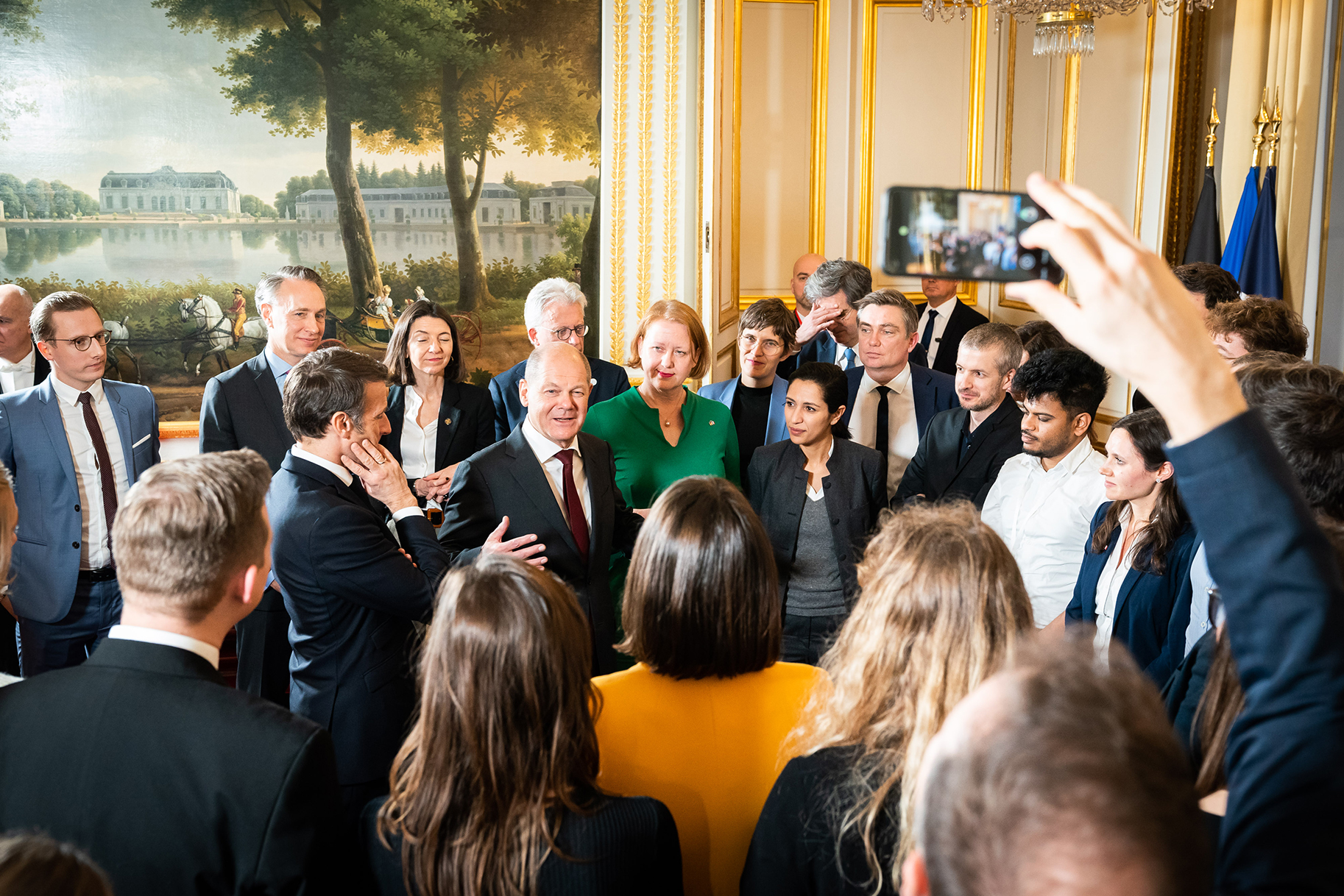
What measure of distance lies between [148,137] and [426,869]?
5.64m

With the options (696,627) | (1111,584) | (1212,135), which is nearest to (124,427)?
(696,627)

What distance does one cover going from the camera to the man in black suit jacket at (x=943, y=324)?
650 cm

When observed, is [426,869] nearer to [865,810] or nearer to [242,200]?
[865,810]

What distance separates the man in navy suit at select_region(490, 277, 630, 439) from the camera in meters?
4.30

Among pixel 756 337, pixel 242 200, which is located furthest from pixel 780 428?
pixel 242 200

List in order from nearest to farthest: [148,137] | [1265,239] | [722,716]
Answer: [722,716] → [1265,239] → [148,137]

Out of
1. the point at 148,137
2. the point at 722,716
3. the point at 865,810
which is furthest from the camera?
the point at 148,137

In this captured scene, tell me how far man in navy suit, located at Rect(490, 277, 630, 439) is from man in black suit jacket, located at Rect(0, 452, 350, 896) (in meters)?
2.78

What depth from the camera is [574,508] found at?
10.00 ft

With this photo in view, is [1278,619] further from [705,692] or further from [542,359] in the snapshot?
[542,359]

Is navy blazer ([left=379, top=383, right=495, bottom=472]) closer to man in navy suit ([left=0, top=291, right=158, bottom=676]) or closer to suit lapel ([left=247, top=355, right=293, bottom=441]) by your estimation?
suit lapel ([left=247, top=355, right=293, bottom=441])

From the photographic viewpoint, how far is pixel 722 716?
1882 mm

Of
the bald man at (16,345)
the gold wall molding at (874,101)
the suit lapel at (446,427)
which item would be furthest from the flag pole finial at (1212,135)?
the bald man at (16,345)

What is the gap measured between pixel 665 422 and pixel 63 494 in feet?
6.91
